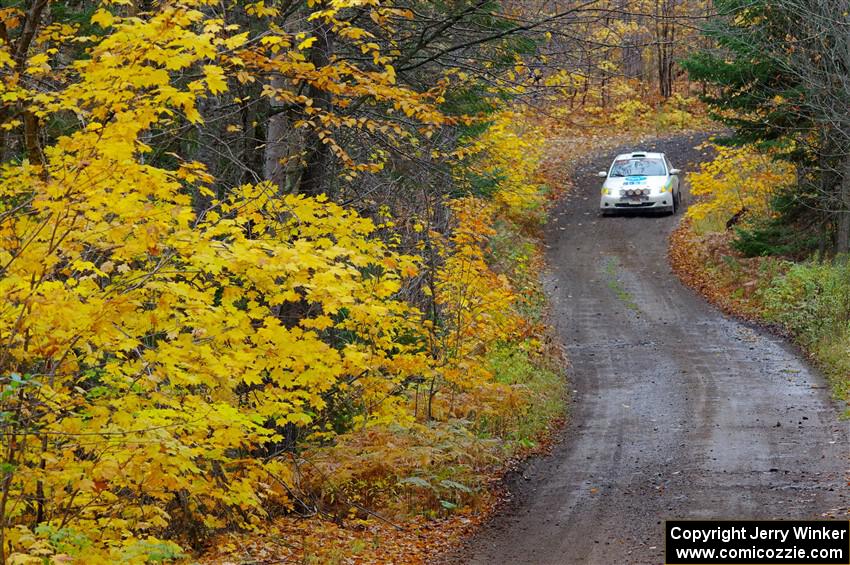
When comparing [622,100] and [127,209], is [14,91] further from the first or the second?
[622,100]

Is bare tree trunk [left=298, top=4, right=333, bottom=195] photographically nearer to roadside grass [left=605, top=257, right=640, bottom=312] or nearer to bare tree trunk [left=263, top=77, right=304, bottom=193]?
bare tree trunk [left=263, top=77, right=304, bottom=193]

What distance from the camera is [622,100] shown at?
4656 cm

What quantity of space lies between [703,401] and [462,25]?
7.00m

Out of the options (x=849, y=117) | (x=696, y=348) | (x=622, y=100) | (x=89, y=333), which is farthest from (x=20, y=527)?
(x=622, y=100)

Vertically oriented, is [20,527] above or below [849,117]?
below

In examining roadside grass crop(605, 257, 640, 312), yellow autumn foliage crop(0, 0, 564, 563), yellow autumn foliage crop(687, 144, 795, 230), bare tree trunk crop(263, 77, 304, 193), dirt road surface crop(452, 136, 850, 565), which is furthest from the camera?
yellow autumn foliage crop(687, 144, 795, 230)

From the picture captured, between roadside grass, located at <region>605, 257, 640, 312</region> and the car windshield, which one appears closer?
roadside grass, located at <region>605, 257, 640, 312</region>

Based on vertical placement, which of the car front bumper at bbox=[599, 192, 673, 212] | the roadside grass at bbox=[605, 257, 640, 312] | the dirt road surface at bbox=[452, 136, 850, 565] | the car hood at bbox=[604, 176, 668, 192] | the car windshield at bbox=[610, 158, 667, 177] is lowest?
the dirt road surface at bbox=[452, 136, 850, 565]

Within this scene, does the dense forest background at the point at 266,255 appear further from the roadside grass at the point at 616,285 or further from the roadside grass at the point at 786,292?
the roadside grass at the point at 616,285

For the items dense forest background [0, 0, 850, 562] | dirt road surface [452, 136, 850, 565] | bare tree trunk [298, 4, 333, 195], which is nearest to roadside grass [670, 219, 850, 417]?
dirt road surface [452, 136, 850, 565]

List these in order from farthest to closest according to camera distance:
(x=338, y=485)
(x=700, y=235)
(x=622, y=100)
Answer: (x=622, y=100), (x=700, y=235), (x=338, y=485)

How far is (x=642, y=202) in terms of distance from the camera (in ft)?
95.5

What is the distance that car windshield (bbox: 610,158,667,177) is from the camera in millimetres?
29125

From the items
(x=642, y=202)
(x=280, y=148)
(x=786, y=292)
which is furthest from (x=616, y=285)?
(x=280, y=148)
